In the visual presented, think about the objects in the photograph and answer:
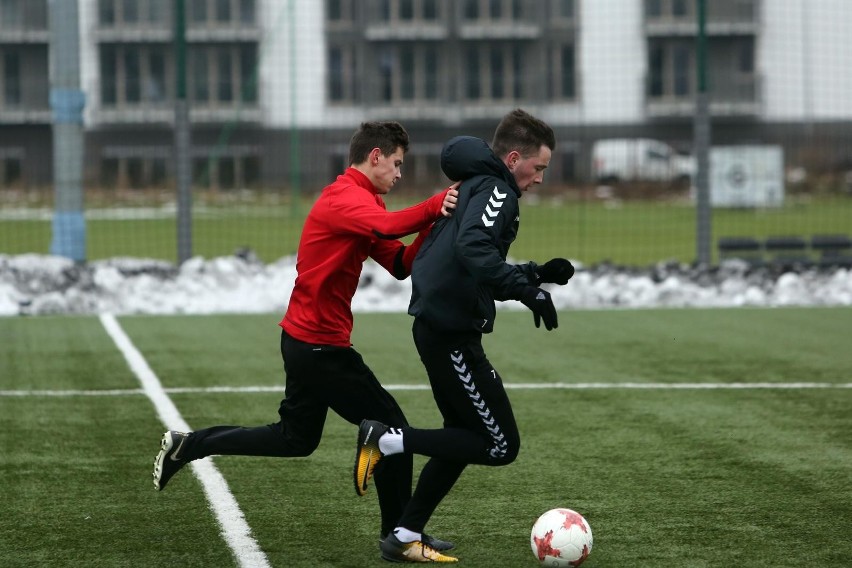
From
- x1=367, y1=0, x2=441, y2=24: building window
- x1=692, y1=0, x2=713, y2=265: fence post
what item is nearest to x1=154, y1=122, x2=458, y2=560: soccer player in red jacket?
x1=692, y1=0, x2=713, y2=265: fence post

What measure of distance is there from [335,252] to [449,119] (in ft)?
126

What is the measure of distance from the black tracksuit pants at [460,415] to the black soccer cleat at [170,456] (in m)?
1.03

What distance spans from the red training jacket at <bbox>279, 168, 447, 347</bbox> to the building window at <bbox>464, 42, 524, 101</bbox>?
4031 centimetres

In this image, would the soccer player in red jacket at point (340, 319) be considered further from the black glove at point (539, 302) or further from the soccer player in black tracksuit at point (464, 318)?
the black glove at point (539, 302)

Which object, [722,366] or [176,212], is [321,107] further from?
[722,366]

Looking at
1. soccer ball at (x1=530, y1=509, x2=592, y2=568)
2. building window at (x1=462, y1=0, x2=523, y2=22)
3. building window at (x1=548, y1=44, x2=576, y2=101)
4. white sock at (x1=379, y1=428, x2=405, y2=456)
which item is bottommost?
soccer ball at (x1=530, y1=509, x2=592, y2=568)

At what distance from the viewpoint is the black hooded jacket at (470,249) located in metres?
5.29

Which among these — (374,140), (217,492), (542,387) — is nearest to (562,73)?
(542,387)

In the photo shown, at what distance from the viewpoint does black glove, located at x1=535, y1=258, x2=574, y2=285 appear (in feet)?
18.2

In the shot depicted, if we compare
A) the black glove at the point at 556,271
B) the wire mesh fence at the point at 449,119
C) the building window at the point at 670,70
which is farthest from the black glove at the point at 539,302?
the building window at the point at 670,70

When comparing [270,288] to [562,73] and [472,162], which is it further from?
[562,73]

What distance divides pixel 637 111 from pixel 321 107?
1258cm

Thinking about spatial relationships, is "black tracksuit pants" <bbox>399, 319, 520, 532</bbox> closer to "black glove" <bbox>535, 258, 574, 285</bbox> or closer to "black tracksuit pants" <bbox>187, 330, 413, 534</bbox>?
"black tracksuit pants" <bbox>187, 330, 413, 534</bbox>

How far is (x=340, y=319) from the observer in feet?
19.1
